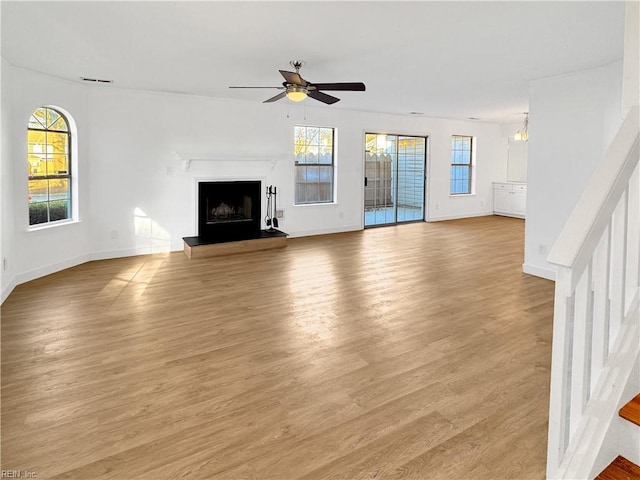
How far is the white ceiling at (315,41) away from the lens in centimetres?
314

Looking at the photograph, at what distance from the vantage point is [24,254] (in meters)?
5.12

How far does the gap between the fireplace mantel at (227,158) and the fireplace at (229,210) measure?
381mm

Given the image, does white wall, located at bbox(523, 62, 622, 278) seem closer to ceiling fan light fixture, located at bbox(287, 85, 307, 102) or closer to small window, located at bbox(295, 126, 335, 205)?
ceiling fan light fixture, located at bbox(287, 85, 307, 102)

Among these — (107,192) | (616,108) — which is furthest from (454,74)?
(107,192)

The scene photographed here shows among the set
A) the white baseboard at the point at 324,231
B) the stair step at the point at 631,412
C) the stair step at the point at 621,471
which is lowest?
the stair step at the point at 621,471

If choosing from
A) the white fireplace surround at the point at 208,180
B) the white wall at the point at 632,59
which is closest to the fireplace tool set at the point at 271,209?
the white fireplace surround at the point at 208,180

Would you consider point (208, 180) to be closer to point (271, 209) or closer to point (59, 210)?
point (271, 209)

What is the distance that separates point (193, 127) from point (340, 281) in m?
3.72

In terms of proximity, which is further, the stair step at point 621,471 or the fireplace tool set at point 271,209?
the fireplace tool set at point 271,209

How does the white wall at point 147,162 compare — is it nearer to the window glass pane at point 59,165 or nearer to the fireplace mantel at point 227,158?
the fireplace mantel at point 227,158

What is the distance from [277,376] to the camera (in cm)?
281

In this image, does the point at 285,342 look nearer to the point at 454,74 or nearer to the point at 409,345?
the point at 409,345

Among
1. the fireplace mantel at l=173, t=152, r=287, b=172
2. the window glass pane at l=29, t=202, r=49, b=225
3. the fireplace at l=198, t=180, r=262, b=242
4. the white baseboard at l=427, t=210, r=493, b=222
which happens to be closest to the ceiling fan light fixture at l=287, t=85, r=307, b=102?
the fireplace mantel at l=173, t=152, r=287, b=172

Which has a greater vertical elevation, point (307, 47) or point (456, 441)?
point (307, 47)
